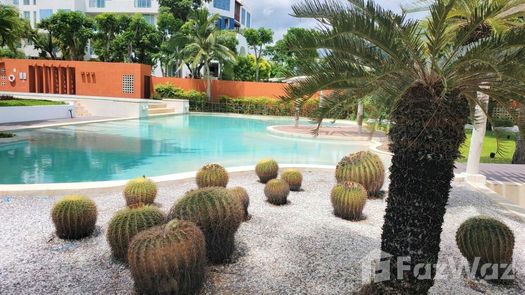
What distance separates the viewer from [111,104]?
2831 cm

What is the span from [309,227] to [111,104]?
25200mm

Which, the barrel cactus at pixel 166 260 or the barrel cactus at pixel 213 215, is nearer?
the barrel cactus at pixel 166 260

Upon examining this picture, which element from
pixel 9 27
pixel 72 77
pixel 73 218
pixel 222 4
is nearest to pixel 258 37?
pixel 222 4

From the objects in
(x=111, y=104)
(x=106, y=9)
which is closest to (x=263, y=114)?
(x=111, y=104)

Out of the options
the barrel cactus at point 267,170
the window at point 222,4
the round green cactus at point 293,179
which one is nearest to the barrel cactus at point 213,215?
the round green cactus at point 293,179

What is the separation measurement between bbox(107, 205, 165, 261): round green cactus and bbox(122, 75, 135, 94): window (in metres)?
30.9

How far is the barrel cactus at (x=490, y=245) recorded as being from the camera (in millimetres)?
4992

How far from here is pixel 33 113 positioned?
21.8 metres

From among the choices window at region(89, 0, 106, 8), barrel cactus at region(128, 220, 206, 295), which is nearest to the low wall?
barrel cactus at region(128, 220, 206, 295)

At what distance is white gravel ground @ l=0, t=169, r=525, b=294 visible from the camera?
4.47m

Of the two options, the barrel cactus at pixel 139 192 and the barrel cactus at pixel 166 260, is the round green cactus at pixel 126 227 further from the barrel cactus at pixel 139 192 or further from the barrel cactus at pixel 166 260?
the barrel cactus at pixel 139 192

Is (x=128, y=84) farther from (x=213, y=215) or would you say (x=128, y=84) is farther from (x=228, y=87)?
(x=213, y=215)

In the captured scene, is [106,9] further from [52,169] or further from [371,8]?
[371,8]

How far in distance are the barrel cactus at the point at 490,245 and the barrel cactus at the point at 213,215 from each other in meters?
3.10
